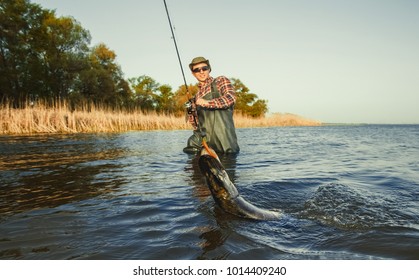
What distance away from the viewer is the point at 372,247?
1879 mm

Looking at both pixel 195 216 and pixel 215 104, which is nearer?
pixel 195 216

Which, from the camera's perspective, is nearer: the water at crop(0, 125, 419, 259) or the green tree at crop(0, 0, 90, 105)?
the water at crop(0, 125, 419, 259)

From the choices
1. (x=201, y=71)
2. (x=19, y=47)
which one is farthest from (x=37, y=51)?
(x=201, y=71)

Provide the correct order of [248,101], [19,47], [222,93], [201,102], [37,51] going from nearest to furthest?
[201,102]
[222,93]
[19,47]
[37,51]
[248,101]

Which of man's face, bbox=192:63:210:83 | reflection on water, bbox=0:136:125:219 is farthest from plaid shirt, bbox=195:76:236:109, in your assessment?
reflection on water, bbox=0:136:125:219

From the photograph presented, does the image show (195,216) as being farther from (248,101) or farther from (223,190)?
(248,101)

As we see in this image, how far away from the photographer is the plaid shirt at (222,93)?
543cm

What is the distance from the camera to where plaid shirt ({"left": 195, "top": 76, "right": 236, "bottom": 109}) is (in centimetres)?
543

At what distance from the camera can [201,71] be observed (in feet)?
18.1

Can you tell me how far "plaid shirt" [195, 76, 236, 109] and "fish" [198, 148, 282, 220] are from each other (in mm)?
3085

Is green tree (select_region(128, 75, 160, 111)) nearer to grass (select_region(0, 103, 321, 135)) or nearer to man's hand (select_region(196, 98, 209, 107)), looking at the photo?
grass (select_region(0, 103, 321, 135))

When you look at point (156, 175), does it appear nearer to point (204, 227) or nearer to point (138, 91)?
point (204, 227)

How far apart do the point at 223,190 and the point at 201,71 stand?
→ 3.63 metres
